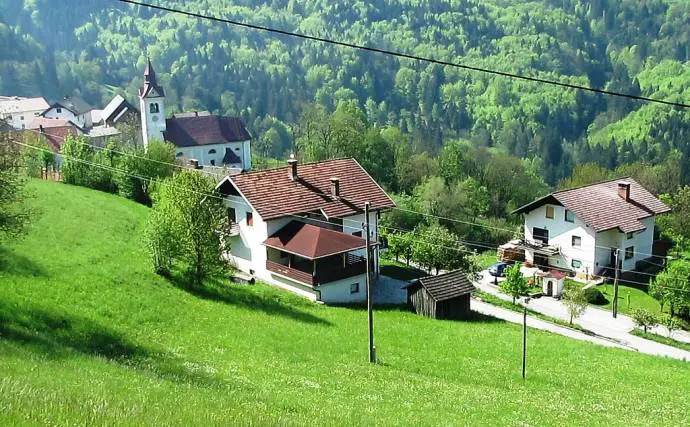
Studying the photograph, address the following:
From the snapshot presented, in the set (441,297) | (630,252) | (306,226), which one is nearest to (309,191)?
(306,226)

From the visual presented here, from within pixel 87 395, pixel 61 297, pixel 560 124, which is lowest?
pixel 560 124

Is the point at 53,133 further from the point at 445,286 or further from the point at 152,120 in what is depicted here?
the point at 445,286

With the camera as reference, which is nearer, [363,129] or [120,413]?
[120,413]

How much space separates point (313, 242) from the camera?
3991 cm

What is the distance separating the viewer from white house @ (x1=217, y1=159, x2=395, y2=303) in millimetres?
40250

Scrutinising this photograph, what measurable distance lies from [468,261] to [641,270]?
15.2 metres

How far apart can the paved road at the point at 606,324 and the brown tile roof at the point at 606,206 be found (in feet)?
26.8

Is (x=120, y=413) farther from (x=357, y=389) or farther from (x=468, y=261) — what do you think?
(x=468, y=261)

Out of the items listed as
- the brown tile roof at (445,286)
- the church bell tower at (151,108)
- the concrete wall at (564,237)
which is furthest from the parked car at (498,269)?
the church bell tower at (151,108)

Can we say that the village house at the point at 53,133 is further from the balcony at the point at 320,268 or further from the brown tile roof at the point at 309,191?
the balcony at the point at 320,268

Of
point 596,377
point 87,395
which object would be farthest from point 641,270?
point 87,395

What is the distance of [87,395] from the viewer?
491 inches

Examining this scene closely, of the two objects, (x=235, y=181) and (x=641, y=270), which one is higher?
(x=235, y=181)

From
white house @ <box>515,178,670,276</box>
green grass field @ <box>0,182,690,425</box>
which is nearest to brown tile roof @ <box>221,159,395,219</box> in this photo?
green grass field @ <box>0,182,690,425</box>
